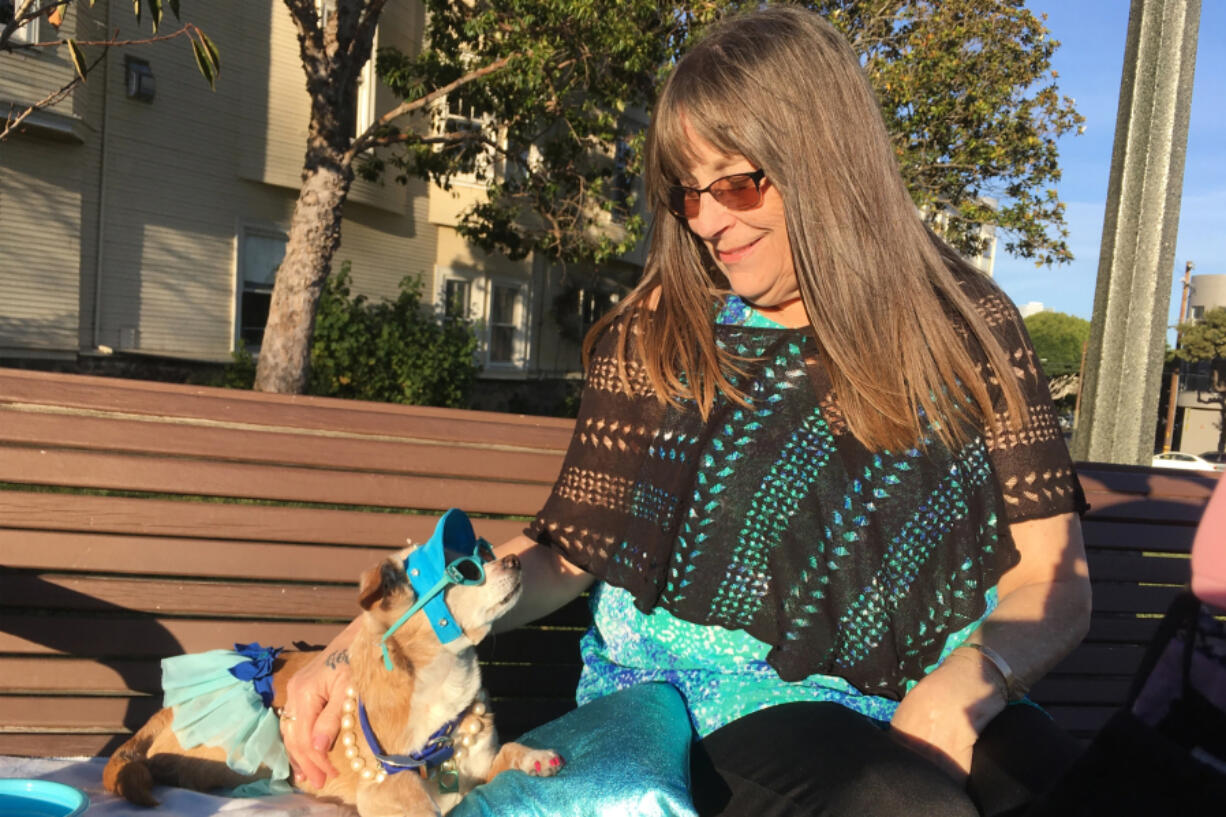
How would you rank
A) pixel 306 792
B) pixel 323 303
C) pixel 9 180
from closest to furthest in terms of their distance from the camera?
pixel 306 792 → pixel 9 180 → pixel 323 303

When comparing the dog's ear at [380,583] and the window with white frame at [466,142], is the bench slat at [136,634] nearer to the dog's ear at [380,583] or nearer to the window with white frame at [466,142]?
the dog's ear at [380,583]

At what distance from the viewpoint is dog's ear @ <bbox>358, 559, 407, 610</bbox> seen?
6.73ft

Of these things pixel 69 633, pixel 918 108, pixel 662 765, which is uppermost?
pixel 918 108

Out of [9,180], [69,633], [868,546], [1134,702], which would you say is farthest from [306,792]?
[9,180]

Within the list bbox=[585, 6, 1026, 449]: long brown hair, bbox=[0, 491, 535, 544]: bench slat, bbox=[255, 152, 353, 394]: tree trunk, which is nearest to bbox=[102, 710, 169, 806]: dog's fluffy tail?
bbox=[0, 491, 535, 544]: bench slat

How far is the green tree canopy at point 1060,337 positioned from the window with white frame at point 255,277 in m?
44.8

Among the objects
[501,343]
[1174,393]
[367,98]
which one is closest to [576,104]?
[367,98]

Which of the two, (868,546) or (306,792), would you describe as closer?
(868,546)

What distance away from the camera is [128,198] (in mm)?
13969

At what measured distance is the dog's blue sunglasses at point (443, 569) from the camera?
199 centimetres

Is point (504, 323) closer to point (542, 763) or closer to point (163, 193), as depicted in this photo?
point (163, 193)

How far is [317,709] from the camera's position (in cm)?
225

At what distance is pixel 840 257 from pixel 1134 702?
4.70 feet

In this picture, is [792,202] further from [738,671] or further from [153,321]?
[153,321]
